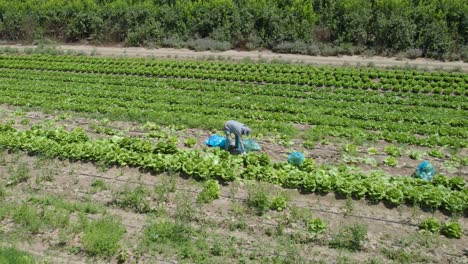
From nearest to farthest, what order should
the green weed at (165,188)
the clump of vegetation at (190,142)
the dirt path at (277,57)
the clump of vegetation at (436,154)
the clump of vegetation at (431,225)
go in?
the clump of vegetation at (431,225), the green weed at (165,188), the clump of vegetation at (436,154), the clump of vegetation at (190,142), the dirt path at (277,57)

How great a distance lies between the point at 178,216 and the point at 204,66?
51.3 feet

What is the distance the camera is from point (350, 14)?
30328 mm

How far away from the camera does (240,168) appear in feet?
40.8

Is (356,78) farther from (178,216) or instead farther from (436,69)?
(178,216)

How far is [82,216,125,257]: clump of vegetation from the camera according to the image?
915 centimetres

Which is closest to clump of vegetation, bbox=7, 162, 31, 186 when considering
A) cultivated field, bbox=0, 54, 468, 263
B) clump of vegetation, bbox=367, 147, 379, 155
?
cultivated field, bbox=0, 54, 468, 263

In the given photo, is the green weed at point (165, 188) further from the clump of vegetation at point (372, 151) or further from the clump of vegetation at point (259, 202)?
the clump of vegetation at point (372, 151)

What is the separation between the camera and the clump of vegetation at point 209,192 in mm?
11031

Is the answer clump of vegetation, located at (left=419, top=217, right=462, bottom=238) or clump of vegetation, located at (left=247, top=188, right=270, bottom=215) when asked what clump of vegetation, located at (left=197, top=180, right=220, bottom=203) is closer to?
clump of vegetation, located at (left=247, top=188, right=270, bottom=215)

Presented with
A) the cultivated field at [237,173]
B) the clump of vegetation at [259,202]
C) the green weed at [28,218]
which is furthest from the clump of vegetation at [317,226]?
the green weed at [28,218]

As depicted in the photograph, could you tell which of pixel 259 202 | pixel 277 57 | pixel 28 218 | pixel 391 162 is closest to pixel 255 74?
pixel 277 57

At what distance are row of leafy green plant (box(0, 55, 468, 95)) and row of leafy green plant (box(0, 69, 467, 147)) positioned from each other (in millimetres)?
1935

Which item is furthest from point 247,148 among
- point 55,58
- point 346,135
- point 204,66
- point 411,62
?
point 55,58

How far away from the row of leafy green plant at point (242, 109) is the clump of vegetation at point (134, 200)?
5244mm
